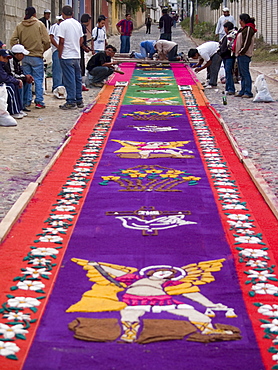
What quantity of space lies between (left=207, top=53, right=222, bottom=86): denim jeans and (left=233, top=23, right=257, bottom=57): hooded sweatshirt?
2.04 metres

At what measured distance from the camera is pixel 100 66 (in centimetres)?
1484

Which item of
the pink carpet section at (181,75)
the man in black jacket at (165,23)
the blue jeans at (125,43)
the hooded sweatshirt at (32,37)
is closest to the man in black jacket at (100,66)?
the pink carpet section at (181,75)

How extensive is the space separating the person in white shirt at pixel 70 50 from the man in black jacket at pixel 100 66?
119 inches

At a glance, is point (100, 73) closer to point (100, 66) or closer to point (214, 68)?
point (100, 66)

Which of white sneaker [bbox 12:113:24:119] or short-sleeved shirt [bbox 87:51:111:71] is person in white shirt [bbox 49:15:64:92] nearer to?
short-sleeved shirt [bbox 87:51:111:71]

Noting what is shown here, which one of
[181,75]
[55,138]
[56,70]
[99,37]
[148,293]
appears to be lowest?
[148,293]

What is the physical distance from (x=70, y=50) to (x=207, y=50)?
13.2ft

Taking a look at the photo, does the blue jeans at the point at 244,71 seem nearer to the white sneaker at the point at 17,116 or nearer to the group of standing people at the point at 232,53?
the group of standing people at the point at 232,53

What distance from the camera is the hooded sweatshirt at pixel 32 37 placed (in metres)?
11.2

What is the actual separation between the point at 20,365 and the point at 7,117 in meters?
7.12

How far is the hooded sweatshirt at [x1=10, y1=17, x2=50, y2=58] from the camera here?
11180 mm

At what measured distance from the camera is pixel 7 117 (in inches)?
393

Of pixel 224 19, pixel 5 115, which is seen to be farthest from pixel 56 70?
pixel 224 19

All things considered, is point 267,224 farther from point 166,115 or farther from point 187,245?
point 166,115
